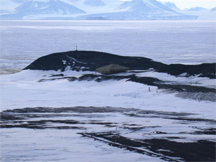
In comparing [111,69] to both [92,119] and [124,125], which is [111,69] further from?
[124,125]

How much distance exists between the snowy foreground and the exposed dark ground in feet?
0.14

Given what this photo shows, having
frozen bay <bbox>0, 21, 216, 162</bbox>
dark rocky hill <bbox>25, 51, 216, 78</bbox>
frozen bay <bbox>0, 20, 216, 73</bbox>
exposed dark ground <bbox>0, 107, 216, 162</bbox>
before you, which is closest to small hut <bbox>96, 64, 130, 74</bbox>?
dark rocky hill <bbox>25, 51, 216, 78</bbox>

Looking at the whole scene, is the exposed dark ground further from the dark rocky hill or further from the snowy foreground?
the dark rocky hill

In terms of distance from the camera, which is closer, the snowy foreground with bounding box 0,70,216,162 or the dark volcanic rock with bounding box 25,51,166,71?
the snowy foreground with bounding box 0,70,216,162

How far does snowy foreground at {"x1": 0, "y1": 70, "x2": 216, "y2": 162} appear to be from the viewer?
1214 centimetres

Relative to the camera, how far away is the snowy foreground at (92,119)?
39.8ft

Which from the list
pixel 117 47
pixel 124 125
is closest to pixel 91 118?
pixel 124 125

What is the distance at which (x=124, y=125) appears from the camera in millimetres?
15430

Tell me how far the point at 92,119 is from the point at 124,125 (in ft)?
5.94

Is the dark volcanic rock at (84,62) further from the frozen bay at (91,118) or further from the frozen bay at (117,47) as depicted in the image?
the frozen bay at (91,118)

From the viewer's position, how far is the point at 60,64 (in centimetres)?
3459

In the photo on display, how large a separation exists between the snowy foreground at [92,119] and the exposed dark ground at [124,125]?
0.04 meters

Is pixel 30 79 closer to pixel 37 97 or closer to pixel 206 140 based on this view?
pixel 37 97

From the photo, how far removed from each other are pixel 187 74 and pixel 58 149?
18186 millimetres
